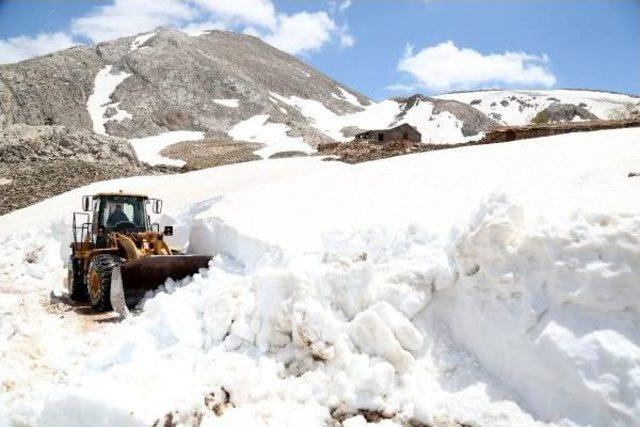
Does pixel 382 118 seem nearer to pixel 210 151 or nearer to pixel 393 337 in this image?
pixel 210 151

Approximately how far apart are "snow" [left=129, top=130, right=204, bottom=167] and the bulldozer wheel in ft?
119

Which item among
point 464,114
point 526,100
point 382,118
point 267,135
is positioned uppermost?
point 526,100

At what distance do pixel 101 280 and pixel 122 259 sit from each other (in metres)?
0.69

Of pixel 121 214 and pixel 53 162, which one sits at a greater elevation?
pixel 53 162

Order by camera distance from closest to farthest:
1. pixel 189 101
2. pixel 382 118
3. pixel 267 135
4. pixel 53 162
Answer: pixel 53 162, pixel 267 135, pixel 189 101, pixel 382 118

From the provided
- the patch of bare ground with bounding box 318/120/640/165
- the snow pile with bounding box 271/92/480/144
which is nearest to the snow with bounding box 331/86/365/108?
the snow pile with bounding box 271/92/480/144

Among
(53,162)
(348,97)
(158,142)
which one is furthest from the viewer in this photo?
(348,97)

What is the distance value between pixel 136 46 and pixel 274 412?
9001cm

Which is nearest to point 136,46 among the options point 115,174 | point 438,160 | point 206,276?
point 115,174

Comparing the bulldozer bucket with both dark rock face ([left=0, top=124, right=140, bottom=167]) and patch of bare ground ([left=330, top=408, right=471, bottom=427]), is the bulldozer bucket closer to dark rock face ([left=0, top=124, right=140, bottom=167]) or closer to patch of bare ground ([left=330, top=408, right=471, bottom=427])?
patch of bare ground ([left=330, top=408, right=471, bottom=427])

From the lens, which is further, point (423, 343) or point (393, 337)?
point (423, 343)

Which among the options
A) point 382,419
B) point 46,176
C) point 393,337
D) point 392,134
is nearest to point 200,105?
point 392,134

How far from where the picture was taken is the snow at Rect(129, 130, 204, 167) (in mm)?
48938

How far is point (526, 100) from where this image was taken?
4400 inches
